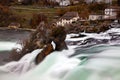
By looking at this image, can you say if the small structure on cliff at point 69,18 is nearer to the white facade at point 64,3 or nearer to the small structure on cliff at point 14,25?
the small structure on cliff at point 14,25

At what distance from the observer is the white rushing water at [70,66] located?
44.3ft

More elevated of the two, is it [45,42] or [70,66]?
[45,42]

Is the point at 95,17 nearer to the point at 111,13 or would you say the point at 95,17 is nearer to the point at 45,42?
the point at 111,13

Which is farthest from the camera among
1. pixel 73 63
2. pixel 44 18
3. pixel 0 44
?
pixel 44 18

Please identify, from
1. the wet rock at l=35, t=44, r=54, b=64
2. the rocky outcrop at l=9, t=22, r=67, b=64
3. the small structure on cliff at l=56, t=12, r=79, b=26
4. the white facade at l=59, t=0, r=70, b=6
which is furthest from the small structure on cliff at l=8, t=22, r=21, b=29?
the wet rock at l=35, t=44, r=54, b=64

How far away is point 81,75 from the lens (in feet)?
43.8

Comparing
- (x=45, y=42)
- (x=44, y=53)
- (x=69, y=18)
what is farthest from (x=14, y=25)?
(x=44, y=53)

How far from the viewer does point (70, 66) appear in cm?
1448

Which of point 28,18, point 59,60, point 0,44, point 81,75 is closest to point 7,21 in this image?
point 28,18

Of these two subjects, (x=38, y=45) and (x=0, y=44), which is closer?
(x=38, y=45)

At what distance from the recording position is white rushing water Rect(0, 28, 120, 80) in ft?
44.3

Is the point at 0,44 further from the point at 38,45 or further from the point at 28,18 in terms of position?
the point at 28,18

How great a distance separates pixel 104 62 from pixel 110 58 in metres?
0.71

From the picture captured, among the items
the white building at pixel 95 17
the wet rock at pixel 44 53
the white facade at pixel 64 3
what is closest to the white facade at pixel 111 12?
the white building at pixel 95 17
